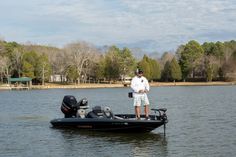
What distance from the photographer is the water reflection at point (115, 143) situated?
19.0 meters

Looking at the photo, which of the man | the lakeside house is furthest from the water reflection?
the lakeside house

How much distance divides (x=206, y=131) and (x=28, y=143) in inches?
378

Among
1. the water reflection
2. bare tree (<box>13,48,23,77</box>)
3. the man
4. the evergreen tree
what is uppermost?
bare tree (<box>13,48,23,77</box>)

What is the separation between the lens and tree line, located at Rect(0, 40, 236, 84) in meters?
125

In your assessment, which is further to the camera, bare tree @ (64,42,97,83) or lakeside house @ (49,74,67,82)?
lakeside house @ (49,74,67,82)

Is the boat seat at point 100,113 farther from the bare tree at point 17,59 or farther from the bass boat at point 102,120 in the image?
the bare tree at point 17,59

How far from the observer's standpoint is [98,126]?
24.2 meters

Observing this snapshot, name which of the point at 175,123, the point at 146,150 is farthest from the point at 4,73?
the point at 146,150

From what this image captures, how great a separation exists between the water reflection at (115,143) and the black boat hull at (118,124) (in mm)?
290

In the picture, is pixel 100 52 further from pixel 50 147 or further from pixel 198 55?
pixel 50 147

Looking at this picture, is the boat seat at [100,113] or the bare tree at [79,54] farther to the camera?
the bare tree at [79,54]

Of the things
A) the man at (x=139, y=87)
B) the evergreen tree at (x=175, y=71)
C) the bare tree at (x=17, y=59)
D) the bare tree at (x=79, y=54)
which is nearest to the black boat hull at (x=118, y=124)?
the man at (x=139, y=87)

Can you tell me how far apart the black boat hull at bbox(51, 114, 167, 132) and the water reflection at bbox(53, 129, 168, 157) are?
290mm

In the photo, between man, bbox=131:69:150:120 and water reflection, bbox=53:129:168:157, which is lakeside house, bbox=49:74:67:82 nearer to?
water reflection, bbox=53:129:168:157
